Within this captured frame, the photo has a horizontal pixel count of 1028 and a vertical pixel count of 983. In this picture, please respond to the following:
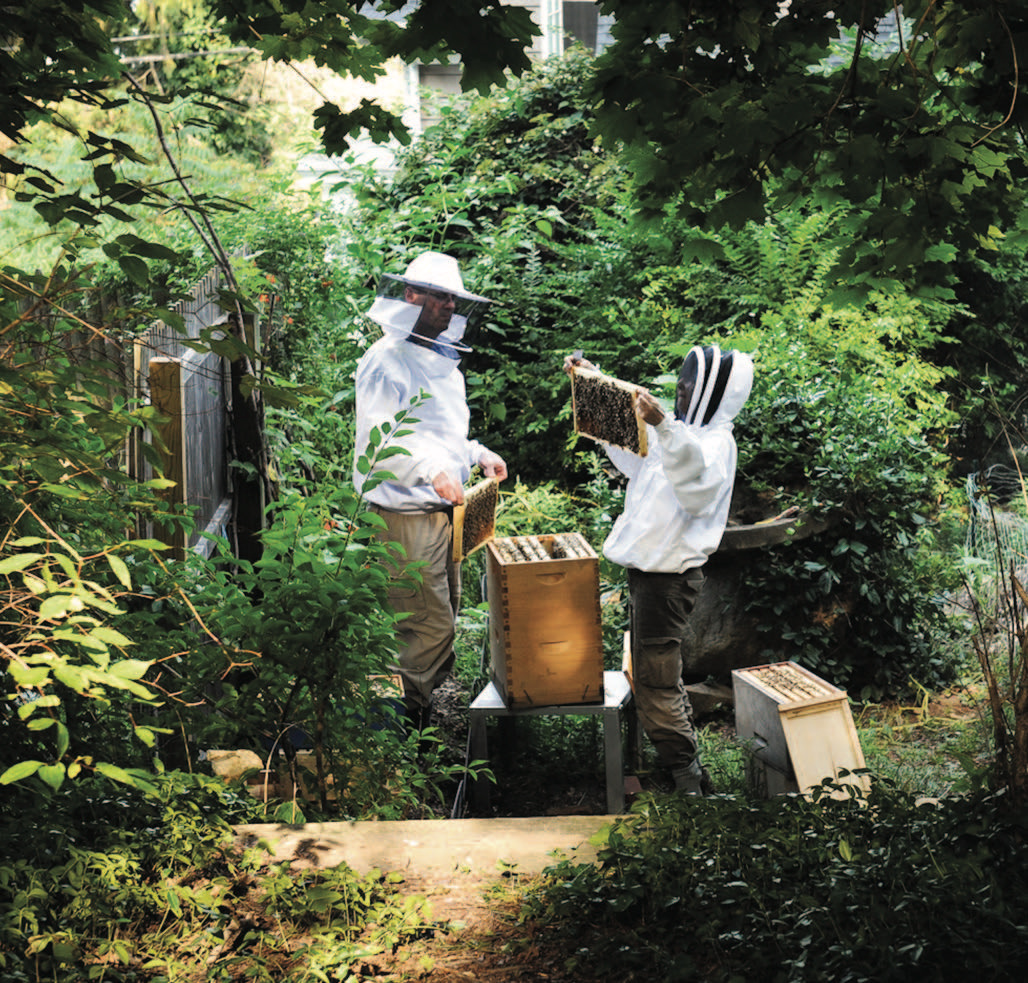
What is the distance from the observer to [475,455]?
579 centimetres

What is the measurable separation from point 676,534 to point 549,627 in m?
0.70

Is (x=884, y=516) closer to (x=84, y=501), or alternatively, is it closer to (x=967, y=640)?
(x=967, y=640)

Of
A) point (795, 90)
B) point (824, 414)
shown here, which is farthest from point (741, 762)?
point (795, 90)

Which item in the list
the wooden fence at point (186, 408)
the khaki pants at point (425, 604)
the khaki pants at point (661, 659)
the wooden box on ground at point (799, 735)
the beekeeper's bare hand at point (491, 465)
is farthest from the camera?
the beekeeper's bare hand at point (491, 465)

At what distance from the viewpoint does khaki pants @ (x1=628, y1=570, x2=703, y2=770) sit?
495cm

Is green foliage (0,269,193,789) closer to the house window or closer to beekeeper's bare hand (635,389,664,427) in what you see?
beekeeper's bare hand (635,389,664,427)

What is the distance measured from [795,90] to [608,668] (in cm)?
373

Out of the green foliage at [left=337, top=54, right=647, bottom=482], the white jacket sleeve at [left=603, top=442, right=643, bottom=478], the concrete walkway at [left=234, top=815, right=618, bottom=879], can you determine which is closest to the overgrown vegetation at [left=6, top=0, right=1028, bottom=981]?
the concrete walkway at [left=234, top=815, right=618, bottom=879]

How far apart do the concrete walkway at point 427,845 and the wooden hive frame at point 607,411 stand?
6.88 ft

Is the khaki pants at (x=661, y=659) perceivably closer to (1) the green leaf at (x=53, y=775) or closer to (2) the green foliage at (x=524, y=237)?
(2) the green foliage at (x=524, y=237)

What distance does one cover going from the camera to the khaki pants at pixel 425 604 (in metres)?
5.35

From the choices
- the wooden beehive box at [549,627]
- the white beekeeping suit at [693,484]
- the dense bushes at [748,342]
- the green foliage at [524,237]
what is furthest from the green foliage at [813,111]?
the green foliage at [524,237]

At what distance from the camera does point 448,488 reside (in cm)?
515

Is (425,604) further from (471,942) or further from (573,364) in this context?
(471,942)
